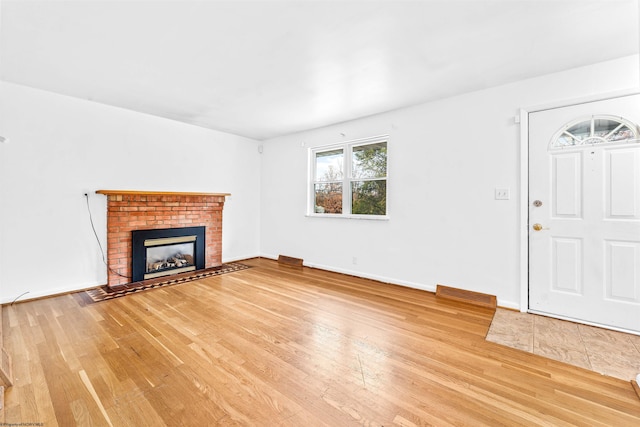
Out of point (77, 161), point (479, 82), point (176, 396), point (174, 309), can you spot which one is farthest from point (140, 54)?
point (479, 82)

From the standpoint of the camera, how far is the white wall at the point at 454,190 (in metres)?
2.98

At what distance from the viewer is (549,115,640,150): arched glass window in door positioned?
2.52 meters

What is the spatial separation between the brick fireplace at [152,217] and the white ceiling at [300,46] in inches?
55.7

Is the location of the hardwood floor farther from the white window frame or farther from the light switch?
the white window frame

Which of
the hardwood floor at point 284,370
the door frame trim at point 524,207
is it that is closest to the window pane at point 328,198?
the hardwood floor at point 284,370

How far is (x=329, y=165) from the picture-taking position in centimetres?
489

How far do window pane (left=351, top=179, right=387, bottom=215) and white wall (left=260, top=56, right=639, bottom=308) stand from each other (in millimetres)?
164

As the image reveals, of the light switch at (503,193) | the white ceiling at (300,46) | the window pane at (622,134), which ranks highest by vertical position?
the white ceiling at (300,46)

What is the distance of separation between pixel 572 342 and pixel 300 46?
11.4 feet

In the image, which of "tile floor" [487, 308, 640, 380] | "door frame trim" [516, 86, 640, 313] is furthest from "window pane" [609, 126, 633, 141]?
"tile floor" [487, 308, 640, 380]

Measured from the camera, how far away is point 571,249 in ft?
9.05

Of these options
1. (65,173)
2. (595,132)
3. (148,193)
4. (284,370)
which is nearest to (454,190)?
(595,132)

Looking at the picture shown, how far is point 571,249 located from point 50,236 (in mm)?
5979

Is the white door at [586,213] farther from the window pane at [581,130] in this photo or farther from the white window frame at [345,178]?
the white window frame at [345,178]
